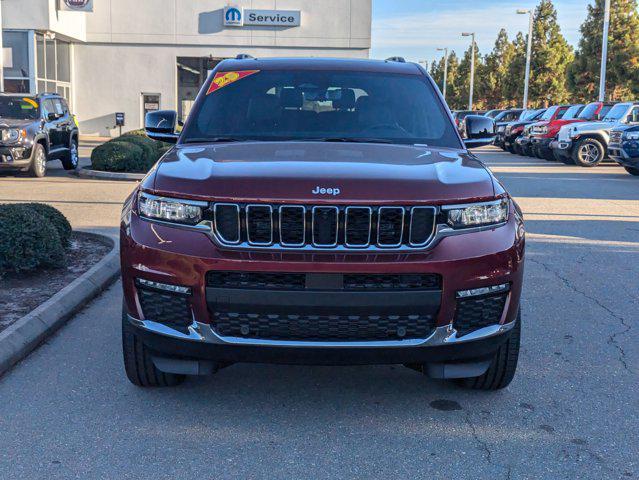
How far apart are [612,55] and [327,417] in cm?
4324

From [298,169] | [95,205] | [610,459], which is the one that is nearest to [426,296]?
[298,169]

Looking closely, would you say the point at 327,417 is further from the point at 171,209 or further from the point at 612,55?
the point at 612,55

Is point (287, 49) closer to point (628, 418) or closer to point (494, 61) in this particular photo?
point (628, 418)

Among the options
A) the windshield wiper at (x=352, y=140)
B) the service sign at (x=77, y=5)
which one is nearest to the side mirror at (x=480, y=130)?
the windshield wiper at (x=352, y=140)

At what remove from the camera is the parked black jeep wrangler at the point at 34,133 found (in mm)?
15641

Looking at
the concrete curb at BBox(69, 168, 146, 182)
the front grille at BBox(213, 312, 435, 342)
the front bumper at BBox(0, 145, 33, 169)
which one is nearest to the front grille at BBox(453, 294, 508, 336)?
the front grille at BBox(213, 312, 435, 342)

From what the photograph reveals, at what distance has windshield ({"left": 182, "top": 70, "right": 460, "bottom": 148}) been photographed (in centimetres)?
484

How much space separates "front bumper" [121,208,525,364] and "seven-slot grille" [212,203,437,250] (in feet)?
0.19

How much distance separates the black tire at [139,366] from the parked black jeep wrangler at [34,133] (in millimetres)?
12676

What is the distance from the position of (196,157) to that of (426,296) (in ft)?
4.76

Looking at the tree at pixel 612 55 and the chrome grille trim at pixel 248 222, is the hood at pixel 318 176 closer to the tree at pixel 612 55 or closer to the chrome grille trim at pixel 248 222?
the chrome grille trim at pixel 248 222

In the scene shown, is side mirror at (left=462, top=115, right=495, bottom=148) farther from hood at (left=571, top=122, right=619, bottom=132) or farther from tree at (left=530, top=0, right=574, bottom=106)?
tree at (left=530, top=0, right=574, bottom=106)

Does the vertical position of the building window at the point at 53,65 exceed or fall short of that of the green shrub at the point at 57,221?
it exceeds it

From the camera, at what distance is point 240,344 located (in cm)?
359
